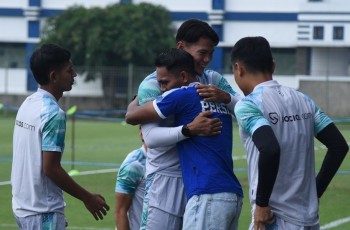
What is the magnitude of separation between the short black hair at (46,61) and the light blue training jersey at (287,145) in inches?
56.2

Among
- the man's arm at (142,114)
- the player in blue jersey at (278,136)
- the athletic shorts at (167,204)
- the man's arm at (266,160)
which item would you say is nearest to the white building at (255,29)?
the athletic shorts at (167,204)

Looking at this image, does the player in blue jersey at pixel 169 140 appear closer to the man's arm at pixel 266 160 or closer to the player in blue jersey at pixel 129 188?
the man's arm at pixel 266 160

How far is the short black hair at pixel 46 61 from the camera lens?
704 centimetres

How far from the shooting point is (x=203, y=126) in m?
6.61

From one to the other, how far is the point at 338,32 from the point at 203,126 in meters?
40.3

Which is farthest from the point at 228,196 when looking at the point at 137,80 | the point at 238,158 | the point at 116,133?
the point at 137,80

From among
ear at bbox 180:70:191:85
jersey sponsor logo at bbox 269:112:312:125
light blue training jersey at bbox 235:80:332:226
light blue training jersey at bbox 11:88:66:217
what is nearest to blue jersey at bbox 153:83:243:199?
ear at bbox 180:70:191:85

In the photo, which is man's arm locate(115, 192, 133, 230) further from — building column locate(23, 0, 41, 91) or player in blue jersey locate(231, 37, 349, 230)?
building column locate(23, 0, 41, 91)

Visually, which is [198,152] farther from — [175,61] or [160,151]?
[175,61]

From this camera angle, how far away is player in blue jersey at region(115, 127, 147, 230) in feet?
26.9

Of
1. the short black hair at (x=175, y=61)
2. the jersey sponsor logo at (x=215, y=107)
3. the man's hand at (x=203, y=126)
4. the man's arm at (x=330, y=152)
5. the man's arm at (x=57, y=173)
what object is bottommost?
the man's arm at (x=57, y=173)

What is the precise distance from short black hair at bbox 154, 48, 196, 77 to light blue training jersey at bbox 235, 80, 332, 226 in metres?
0.71

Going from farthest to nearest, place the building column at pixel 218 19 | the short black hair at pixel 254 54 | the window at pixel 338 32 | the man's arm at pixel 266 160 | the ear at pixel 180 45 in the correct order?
the building column at pixel 218 19, the window at pixel 338 32, the ear at pixel 180 45, the short black hair at pixel 254 54, the man's arm at pixel 266 160

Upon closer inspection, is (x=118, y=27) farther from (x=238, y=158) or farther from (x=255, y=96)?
(x=255, y=96)
